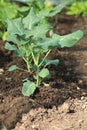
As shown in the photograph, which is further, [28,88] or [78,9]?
[78,9]

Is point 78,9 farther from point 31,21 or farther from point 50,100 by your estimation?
point 50,100

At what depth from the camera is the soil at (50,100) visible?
3525 mm

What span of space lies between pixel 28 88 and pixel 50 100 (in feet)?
0.67

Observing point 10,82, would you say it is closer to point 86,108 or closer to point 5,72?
point 5,72

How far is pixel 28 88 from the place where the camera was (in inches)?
150

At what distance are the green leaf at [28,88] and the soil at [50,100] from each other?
5 centimetres

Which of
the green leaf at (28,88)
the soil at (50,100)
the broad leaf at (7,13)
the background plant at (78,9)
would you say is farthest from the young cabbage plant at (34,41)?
the background plant at (78,9)

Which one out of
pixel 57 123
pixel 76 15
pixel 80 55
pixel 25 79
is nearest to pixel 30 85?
pixel 25 79

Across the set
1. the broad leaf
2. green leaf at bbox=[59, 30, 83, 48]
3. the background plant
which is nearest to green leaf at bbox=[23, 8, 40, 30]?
green leaf at bbox=[59, 30, 83, 48]

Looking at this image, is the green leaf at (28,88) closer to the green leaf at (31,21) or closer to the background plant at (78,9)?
the green leaf at (31,21)

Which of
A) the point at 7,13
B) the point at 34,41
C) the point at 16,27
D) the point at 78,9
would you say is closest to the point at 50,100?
the point at 34,41

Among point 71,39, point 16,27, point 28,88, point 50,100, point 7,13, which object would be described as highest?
point 7,13

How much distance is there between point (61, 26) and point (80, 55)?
1008mm

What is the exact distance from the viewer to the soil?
353 cm
